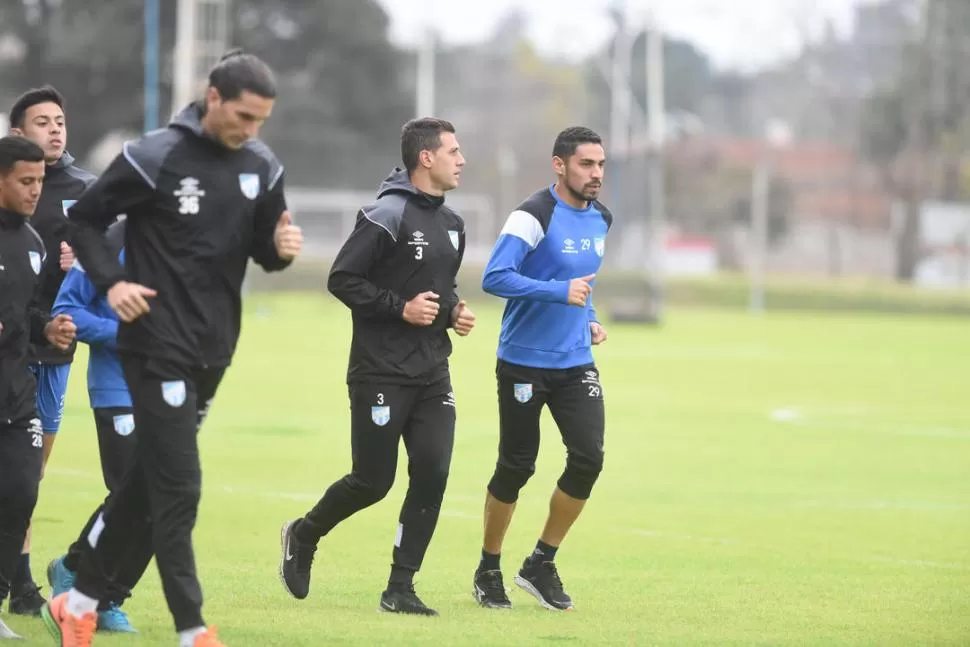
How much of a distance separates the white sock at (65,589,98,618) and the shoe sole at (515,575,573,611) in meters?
2.78

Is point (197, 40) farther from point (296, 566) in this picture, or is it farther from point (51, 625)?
point (51, 625)

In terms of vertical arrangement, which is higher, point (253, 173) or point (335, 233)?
Answer: point (253, 173)

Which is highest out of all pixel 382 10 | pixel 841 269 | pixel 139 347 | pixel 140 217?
pixel 382 10

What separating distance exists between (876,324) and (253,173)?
42.9 meters

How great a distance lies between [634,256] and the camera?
183 ft

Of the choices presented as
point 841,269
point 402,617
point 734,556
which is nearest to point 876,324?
point 841,269

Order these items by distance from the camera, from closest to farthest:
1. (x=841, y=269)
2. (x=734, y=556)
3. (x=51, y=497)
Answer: (x=734, y=556)
(x=51, y=497)
(x=841, y=269)

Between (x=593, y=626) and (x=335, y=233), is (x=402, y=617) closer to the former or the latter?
(x=593, y=626)

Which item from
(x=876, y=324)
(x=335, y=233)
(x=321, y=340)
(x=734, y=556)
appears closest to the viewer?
(x=734, y=556)

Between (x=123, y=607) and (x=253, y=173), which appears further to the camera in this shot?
(x=123, y=607)

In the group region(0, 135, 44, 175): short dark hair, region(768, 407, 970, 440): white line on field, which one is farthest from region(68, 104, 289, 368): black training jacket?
region(768, 407, 970, 440): white line on field

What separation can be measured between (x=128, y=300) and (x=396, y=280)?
6.94 feet

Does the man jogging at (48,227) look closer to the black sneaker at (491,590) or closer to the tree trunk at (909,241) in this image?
the black sneaker at (491,590)

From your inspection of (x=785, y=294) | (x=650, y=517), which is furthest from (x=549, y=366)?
(x=785, y=294)
